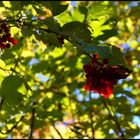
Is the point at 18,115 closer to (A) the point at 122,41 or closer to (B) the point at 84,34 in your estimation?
(B) the point at 84,34

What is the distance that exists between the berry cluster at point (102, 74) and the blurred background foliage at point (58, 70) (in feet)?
0.37

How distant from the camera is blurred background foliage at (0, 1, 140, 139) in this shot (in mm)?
1832

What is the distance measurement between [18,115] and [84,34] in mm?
1284

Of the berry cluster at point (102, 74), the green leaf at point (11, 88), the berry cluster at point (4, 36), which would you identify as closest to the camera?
the berry cluster at point (102, 74)

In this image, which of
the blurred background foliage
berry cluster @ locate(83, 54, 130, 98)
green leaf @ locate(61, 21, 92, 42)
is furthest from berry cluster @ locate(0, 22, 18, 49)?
berry cluster @ locate(83, 54, 130, 98)

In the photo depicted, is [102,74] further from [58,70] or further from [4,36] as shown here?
[58,70]

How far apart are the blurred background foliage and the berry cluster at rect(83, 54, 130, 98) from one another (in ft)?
0.37

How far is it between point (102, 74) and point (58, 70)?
2.25 m

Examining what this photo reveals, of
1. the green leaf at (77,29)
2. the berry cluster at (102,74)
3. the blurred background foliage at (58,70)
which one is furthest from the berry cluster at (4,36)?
the berry cluster at (102,74)

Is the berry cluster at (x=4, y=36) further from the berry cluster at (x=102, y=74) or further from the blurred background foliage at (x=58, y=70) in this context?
the berry cluster at (x=102, y=74)

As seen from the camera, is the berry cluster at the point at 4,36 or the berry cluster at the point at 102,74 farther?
the berry cluster at the point at 4,36

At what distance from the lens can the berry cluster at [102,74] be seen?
170cm

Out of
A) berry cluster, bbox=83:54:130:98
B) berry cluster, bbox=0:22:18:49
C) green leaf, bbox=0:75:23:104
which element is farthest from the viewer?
green leaf, bbox=0:75:23:104

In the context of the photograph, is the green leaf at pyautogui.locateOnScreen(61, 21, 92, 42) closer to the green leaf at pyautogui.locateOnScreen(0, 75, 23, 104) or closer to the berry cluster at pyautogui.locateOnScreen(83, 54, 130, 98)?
the berry cluster at pyautogui.locateOnScreen(83, 54, 130, 98)
